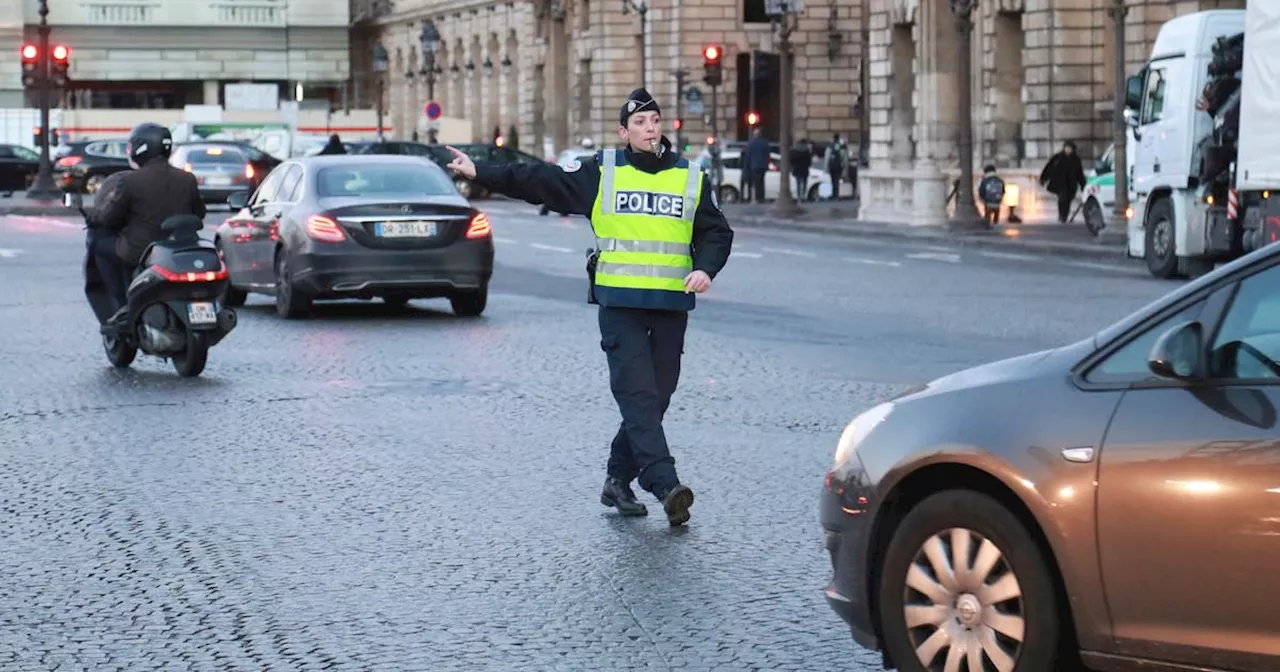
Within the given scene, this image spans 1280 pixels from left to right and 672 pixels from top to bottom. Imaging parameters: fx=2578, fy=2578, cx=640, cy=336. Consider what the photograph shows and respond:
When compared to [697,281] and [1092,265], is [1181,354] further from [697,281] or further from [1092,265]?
[1092,265]

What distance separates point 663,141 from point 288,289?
1087cm

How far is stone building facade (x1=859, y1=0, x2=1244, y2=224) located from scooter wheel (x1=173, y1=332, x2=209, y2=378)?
26804mm

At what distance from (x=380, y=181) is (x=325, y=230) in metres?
0.89

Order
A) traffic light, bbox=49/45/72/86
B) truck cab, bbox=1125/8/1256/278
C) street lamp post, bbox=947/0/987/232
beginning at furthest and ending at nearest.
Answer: traffic light, bbox=49/45/72/86 → street lamp post, bbox=947/0/987/232 → truck cab, bbox=1125/8/1256/278

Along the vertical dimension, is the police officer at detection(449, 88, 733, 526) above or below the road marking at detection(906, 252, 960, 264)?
above

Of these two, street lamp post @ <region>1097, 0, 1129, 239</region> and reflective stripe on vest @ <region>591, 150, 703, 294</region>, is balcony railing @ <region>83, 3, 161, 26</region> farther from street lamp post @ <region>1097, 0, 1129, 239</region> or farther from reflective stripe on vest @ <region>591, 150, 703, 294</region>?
reflective stripe on vest @ <region>591, 150, 703, 294</region>

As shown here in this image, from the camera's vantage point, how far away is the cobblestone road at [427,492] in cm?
721

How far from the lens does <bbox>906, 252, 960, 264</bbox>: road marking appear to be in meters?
30.0

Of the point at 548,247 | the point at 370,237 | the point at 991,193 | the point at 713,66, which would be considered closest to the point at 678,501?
the point at 370,237

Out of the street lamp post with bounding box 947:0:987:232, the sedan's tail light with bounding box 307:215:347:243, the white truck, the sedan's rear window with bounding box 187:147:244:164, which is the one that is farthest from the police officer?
the sedan's rear window with bounding box 187:147:244:164

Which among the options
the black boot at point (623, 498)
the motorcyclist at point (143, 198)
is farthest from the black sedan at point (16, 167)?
the black boot at point (623, 498)

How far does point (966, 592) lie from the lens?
5.84m

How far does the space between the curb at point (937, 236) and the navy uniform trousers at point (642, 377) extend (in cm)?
2203

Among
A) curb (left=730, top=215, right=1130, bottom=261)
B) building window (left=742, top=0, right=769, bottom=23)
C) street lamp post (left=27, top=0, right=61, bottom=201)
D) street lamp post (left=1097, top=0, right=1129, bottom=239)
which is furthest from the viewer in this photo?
building window (left=742, top=0, right=769, bottom=23)
